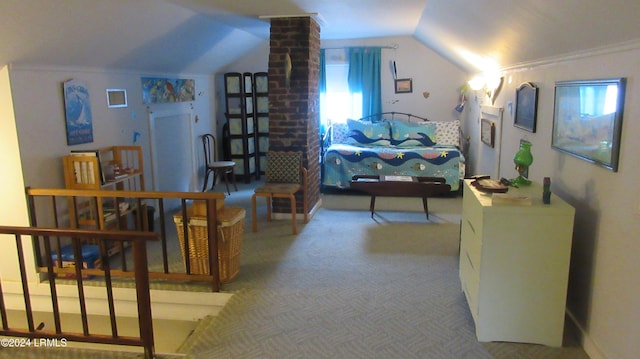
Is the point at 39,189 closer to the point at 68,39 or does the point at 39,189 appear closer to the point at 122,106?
the point at 68,39

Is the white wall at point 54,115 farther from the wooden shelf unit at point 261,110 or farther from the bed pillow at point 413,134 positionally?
the bed pillow at point 413,134

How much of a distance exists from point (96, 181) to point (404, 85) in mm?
5068

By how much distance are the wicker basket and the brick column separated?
1713mm

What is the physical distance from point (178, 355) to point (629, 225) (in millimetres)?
2463

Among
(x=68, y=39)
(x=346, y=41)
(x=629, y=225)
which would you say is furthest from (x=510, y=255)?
(x=346, y=41)

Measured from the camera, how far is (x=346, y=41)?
742cm

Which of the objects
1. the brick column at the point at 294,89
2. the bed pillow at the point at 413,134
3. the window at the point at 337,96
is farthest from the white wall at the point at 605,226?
the window at the point at 337,96

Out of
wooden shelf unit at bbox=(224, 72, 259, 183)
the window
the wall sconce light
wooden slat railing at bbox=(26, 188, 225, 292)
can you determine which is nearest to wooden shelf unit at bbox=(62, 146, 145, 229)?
wooden slat railing at bbox=(26, 188, 225, 292)

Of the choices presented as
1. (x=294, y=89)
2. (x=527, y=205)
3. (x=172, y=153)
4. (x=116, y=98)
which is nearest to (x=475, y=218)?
(x=527, y=205)

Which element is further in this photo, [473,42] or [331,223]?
[331,223]

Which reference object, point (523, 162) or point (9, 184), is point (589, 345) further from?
point (9, 184)

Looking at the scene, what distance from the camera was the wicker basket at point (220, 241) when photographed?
3.38 meters

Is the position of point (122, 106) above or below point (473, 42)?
below

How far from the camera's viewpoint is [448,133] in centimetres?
686
